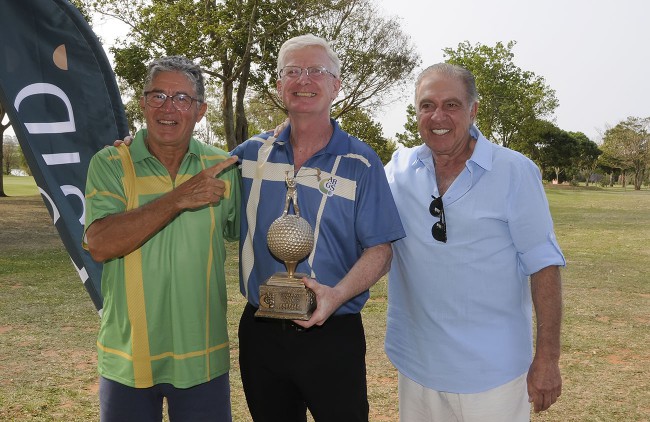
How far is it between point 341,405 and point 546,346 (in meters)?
1.05

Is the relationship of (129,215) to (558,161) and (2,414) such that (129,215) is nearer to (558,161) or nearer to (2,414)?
(2,414)

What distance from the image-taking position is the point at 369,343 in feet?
25.7

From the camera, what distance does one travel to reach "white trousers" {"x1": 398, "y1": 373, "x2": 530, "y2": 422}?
3131mm

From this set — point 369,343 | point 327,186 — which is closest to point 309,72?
point 327,186

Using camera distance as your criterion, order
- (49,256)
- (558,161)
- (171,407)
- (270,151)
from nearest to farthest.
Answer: (171,407), (270,151), (49,256), (558,161)

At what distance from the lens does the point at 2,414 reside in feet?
17.9

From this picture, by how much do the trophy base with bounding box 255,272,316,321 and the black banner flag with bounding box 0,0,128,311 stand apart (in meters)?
1.24

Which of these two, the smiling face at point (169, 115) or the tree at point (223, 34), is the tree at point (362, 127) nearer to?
the tree at point (223, 34)

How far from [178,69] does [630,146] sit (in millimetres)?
94932

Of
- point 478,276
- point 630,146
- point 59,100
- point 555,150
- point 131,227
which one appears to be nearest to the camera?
point 131,227

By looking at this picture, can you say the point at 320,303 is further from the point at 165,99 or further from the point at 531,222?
the point at 165,99

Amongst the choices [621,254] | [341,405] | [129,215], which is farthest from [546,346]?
[621,254]

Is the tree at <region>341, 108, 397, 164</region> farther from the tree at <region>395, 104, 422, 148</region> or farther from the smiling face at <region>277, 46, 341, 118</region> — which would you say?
the smiling face at <region>277, 46, 341, 118</region>

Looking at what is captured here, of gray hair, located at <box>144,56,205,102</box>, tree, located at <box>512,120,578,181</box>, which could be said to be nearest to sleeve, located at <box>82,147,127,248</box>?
gray hair, located at <box>144,56,205,102</box>
